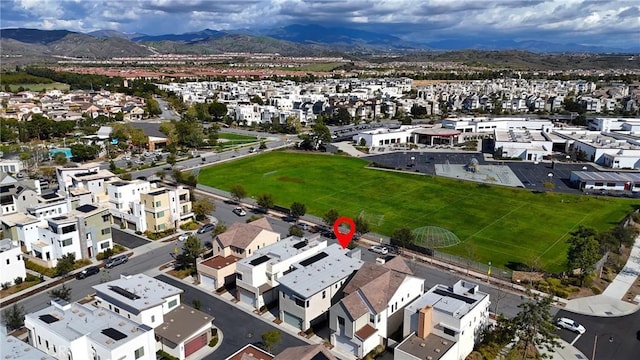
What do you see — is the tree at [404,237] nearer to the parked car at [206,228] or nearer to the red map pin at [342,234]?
the red map pin at [342,234]

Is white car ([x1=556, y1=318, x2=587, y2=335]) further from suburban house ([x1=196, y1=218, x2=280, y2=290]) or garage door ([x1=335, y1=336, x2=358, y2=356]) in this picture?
suburban house ([x1=196, y1=218, x2=280, y2=290])

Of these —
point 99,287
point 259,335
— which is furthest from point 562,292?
point 99,287

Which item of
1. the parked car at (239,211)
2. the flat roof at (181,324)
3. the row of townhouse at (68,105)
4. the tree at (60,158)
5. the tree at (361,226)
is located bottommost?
the flat roof at (181,324)

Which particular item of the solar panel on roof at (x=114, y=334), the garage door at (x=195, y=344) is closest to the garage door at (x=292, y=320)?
the garage door at (x=195, y=344)

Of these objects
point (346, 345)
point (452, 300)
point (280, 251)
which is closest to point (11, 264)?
A: point (280, 251)

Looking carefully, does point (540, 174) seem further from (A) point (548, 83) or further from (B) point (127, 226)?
(A) point (548, 83)

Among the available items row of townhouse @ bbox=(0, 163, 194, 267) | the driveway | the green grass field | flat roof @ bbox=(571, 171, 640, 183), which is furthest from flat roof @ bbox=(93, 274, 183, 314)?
flat roof @ bbox=(571, 171, 640, 183)
